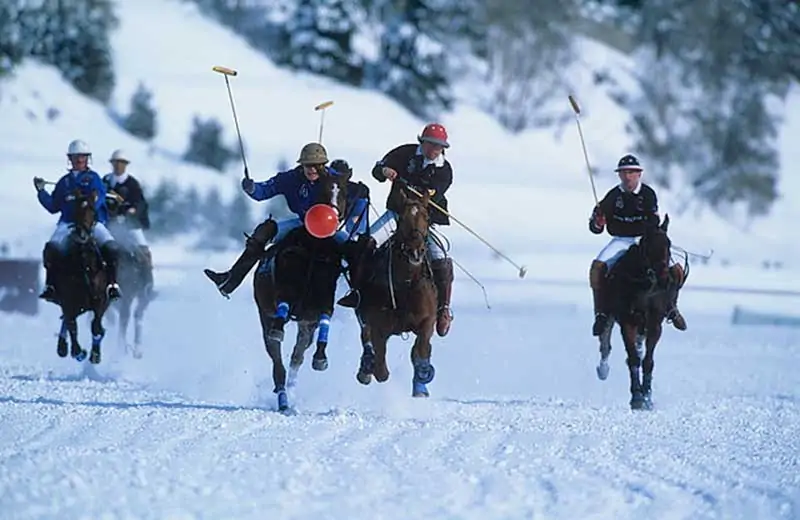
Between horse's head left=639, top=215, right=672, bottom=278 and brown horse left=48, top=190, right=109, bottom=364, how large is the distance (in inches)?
231

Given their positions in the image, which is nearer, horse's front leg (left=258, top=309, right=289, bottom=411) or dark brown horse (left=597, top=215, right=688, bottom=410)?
horse's front leg (left=258, top=309, right=289, bottom=411)

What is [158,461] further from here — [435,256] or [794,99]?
[794,99]

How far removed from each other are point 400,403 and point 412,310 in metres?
1.10

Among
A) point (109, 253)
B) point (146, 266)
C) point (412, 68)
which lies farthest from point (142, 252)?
point (412, 68)

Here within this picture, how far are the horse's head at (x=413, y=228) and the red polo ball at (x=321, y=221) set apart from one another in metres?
0.58

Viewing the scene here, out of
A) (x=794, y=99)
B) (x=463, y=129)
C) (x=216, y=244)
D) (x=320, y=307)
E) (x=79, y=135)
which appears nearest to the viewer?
(x=320, y=307)

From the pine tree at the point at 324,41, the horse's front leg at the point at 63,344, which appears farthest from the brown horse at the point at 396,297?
the pine tree at the point at 324,41

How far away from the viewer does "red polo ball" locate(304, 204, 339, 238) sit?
543 inches

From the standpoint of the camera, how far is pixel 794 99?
72750 mm

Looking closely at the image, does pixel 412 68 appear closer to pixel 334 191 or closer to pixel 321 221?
pixel 334 191

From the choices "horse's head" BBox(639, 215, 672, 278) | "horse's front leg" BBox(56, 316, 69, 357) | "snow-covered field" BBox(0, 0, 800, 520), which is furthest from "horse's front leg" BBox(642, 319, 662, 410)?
"horse's front leg" BBox(56, 316, 69, 357)

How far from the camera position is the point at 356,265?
14414 mm

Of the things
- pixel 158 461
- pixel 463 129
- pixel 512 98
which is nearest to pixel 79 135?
pixel 463 129

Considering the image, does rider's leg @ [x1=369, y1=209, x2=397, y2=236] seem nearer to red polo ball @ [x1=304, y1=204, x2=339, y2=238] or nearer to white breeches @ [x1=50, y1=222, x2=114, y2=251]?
red polo ball @ [x1=304, y1=204, x2=339, y2=238]
